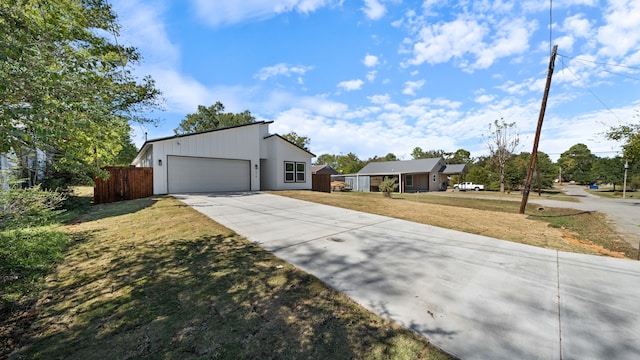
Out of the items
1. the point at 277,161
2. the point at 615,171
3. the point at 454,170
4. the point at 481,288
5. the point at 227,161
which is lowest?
the point at 481,288

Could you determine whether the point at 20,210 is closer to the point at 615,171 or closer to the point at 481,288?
the point at 481,288

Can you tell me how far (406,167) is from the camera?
31828 millimetres

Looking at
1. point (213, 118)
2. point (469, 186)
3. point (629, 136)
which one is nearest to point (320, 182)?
point (629, 136)

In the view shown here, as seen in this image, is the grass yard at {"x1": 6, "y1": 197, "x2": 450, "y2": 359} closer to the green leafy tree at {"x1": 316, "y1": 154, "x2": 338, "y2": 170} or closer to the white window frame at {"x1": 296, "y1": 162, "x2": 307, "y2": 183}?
the white window frame at {"x1": 296, "y1": 162, "x2": 307, "y2": 183}

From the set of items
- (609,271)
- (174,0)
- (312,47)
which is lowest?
(609,271)

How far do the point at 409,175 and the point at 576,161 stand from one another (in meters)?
54.0

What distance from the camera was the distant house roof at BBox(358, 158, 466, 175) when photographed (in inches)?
1209

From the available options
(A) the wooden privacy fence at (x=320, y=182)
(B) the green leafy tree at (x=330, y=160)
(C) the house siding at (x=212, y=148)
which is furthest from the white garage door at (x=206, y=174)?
(B) the green leafy tree at (x=330, y=160)

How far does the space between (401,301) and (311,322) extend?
1.09 meters

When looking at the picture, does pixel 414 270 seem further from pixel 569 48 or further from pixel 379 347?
pixel 569 48

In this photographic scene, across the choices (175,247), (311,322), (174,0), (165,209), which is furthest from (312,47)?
(311,322)

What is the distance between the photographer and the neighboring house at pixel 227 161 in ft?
43.4

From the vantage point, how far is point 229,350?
6.24ft

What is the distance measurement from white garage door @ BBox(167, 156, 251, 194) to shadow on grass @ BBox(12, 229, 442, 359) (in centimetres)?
1121
